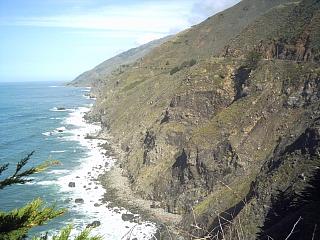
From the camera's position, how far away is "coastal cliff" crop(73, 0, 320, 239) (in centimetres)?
3672

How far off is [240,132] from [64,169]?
3380 cm

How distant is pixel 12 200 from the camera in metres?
51.7

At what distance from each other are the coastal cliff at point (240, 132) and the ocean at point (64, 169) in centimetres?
591

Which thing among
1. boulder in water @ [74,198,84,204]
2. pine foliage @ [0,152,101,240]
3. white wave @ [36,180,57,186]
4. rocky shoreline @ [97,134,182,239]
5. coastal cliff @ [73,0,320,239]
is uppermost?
pine foliage @ [0,152,101,240]

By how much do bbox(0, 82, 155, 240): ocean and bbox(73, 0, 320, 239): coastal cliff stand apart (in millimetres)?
5907

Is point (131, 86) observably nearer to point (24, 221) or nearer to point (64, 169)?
point (64, 169)

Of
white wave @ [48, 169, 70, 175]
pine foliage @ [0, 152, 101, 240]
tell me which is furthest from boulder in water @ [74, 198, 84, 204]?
pine foliage @ [0, 152, 101, 240]

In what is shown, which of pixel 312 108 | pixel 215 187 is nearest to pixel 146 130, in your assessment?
pixel 215 187

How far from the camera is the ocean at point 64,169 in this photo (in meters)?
45.8

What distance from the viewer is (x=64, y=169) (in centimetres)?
6956

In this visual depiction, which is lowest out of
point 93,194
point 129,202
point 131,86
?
point 129,202

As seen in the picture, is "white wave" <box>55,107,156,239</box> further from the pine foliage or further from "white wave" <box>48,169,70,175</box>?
the pine foliage

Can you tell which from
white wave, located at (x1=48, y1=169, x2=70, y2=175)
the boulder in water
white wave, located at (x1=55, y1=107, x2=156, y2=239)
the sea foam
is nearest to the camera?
the sea foam

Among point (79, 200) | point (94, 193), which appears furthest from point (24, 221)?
point (94, 193)
